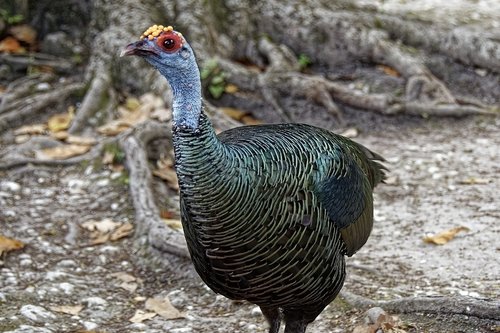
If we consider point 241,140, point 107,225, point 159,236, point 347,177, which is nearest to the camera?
point 241,140

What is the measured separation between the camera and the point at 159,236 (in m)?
5.48

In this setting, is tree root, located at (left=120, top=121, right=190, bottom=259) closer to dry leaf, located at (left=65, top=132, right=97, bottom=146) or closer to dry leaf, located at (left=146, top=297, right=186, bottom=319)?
dry leaf, located at (left=146, top=297, right=186, bottom=319)

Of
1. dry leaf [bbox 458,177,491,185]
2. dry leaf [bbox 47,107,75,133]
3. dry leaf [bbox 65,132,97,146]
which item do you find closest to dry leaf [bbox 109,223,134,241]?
dry leaf [bbox 65,132,97,146]

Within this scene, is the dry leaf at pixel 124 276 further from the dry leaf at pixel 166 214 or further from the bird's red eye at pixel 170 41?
the bird's red eye at pixel 170 41

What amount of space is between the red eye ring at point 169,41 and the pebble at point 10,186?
3.40m

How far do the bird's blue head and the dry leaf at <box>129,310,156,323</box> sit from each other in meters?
1.77

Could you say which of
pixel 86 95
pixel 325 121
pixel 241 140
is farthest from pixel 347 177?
pixel 86 95

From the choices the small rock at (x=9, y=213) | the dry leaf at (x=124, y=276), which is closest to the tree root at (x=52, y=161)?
the small rock at (x=9, y=213)

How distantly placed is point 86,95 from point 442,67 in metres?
3.34

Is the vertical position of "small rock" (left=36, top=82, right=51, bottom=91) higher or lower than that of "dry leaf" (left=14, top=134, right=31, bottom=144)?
higher

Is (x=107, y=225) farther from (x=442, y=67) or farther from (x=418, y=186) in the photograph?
(x=442, y=67)

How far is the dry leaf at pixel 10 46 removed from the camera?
8.42 meters

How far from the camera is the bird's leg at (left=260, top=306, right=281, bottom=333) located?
4.36 metres

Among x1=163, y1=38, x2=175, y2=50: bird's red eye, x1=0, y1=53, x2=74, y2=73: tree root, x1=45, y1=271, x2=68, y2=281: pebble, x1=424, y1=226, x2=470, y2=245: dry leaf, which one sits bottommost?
x1=45, y1=271, x2=68, y2=281: pebble
